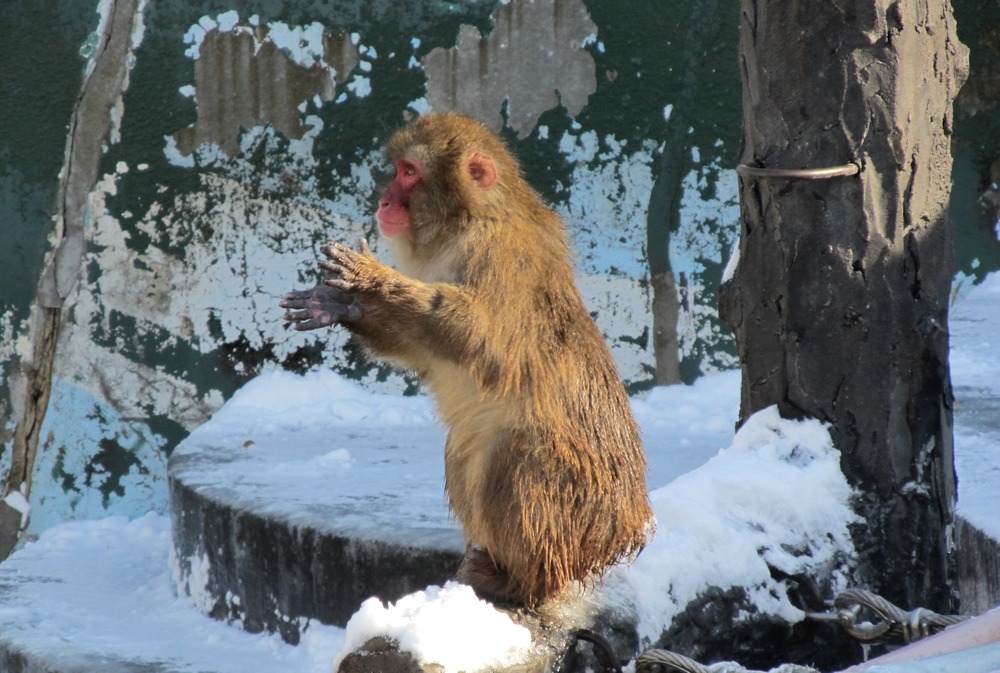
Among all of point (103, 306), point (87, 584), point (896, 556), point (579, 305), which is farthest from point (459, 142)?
point (103, 306)

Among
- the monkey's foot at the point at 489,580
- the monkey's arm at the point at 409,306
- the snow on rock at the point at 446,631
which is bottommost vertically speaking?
the monkey's foot at the point at 489,580

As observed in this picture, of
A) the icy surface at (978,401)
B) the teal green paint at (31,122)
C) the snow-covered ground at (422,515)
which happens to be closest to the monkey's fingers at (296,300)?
the snow-covered ground at (422,515)

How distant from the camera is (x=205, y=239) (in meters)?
5.22

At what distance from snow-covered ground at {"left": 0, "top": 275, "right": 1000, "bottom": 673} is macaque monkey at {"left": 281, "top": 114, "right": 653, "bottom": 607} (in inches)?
6.1

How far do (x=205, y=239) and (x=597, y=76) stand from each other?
177cm

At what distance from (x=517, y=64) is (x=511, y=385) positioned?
10.1ft

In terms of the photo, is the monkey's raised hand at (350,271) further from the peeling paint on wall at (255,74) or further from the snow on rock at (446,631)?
the peeling paint on wall at (255,74)

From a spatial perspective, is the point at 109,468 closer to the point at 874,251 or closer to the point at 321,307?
the point at 321,307

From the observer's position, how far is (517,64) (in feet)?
17.2

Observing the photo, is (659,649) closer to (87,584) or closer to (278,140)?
(87,584)

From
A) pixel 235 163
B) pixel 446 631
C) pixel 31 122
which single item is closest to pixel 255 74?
pixel 235 163

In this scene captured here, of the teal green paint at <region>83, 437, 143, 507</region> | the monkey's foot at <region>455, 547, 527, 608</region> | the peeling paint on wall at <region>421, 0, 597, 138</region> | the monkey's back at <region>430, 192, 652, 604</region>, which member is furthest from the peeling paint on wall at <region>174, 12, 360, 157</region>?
the monkey's foot at <region>455, 547, 527, 608</region>

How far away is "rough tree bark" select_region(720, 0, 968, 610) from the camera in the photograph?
2.80 meters

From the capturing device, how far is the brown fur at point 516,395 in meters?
2.32
